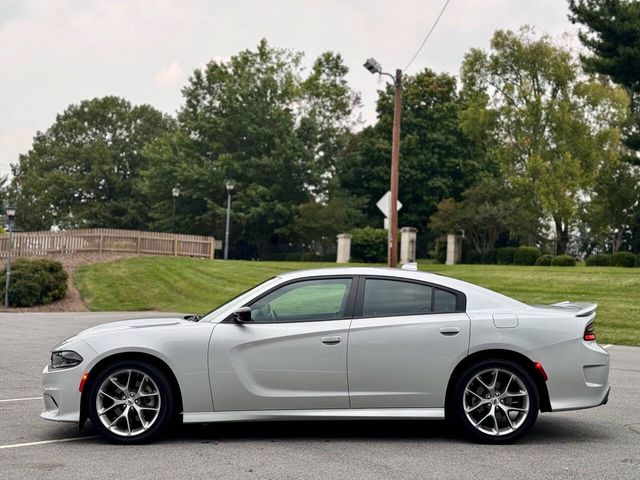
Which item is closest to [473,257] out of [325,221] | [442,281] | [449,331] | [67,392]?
[325,221]

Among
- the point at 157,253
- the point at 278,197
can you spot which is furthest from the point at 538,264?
the point at 278,197

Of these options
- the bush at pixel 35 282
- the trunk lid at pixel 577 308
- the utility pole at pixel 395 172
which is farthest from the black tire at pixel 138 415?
the bush at pixel 35 282

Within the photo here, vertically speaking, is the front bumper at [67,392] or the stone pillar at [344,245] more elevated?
the stone pillar at [344,245]

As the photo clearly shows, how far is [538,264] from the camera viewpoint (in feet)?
128

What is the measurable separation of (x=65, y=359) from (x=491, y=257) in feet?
129

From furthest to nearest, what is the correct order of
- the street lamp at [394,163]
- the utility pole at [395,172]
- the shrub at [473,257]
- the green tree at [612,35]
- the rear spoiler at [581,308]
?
the shrub at [473,257], the green tree at [612,35], the utility pole at [395,172], the street lamp at [394,163], the rear spoiler at [581,308]

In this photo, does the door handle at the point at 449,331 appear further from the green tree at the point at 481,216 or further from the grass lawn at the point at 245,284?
the green tree at the point at 481,216

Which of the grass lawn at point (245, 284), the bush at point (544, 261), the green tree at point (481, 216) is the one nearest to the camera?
the grass lawn at point (245, 284)

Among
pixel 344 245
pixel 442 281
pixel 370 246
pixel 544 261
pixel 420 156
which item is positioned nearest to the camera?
pixel 442 281

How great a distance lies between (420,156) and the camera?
61.3m

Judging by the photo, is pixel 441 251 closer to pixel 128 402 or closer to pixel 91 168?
pixel 91 168

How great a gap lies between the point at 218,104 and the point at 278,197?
419 inches

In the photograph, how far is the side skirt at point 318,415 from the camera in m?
7.02

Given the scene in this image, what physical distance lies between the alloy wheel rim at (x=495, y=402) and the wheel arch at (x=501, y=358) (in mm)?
126
